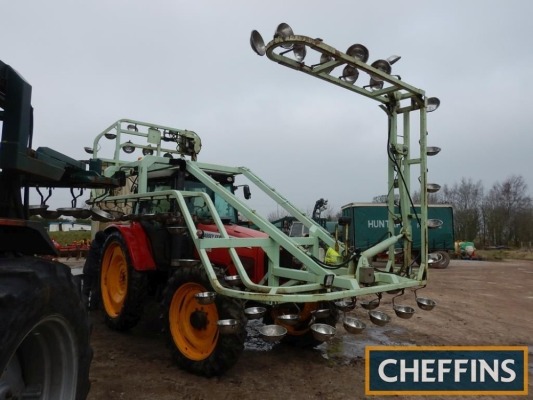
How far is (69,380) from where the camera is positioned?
246cm

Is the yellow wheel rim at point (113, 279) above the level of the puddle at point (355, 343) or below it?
above

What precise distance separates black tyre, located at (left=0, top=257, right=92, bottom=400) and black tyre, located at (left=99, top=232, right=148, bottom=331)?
10.4 ft

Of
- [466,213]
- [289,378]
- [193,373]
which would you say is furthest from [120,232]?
[466,213]

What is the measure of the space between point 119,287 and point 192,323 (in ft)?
7.09

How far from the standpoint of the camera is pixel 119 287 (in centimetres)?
636

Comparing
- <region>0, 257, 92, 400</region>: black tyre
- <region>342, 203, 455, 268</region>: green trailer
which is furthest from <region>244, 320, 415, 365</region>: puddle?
<region>342, 203, 455, 268</region>: green trailer

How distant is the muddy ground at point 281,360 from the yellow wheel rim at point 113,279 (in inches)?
13.1

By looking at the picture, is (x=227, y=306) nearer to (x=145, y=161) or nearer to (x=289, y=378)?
(x=289, y=378)

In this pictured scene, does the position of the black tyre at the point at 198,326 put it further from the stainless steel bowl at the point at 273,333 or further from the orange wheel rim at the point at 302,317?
the orange wheel rim at the point at 302,317

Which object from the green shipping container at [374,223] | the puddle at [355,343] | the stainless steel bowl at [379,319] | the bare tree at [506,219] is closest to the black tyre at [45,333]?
the stainless steel bowl at [379,319]

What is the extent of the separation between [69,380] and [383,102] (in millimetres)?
4144

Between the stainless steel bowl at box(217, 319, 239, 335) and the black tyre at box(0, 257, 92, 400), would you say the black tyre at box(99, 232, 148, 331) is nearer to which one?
the stainless steel bowl at box(217, 319, 239, 335)

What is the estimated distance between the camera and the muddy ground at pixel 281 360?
4098mm

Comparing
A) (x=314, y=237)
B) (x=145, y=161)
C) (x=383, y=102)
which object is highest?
(x=383, y=102)
